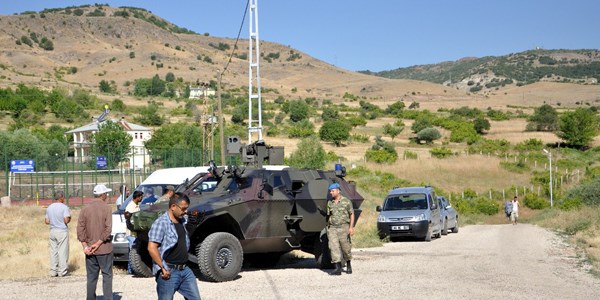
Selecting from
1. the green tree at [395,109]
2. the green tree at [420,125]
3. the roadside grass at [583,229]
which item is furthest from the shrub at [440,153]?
the green tree at [395,109]

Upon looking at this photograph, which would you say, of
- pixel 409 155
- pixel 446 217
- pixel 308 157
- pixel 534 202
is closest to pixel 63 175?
pixel 446 217

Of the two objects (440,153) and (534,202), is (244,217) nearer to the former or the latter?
(534,202)

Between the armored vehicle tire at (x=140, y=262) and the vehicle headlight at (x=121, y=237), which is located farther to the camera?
the vehicle headlight at (x=121, y=237)

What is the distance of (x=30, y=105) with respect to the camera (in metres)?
81.4

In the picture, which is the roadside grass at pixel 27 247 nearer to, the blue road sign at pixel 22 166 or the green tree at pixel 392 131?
the blue road sign at pixel 22 166

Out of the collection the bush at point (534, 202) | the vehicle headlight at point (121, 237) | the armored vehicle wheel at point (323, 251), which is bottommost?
the bush at point (534, 202)

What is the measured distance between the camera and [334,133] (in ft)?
268

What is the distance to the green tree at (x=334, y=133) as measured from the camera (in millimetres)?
81812

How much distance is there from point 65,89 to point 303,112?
113ft

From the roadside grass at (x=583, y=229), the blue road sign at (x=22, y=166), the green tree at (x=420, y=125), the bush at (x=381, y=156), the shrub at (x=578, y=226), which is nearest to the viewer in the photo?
the roadside grass at (x=583, y=229)

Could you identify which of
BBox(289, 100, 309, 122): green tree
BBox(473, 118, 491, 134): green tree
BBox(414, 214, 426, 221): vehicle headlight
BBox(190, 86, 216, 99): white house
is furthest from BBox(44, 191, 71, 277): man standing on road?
BBox(473, 118, 491, 134): green tree

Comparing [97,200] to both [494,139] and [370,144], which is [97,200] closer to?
[370,144]

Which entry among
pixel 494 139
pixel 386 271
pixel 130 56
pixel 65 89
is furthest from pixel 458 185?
pixel 130 56

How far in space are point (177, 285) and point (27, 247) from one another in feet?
43.3
